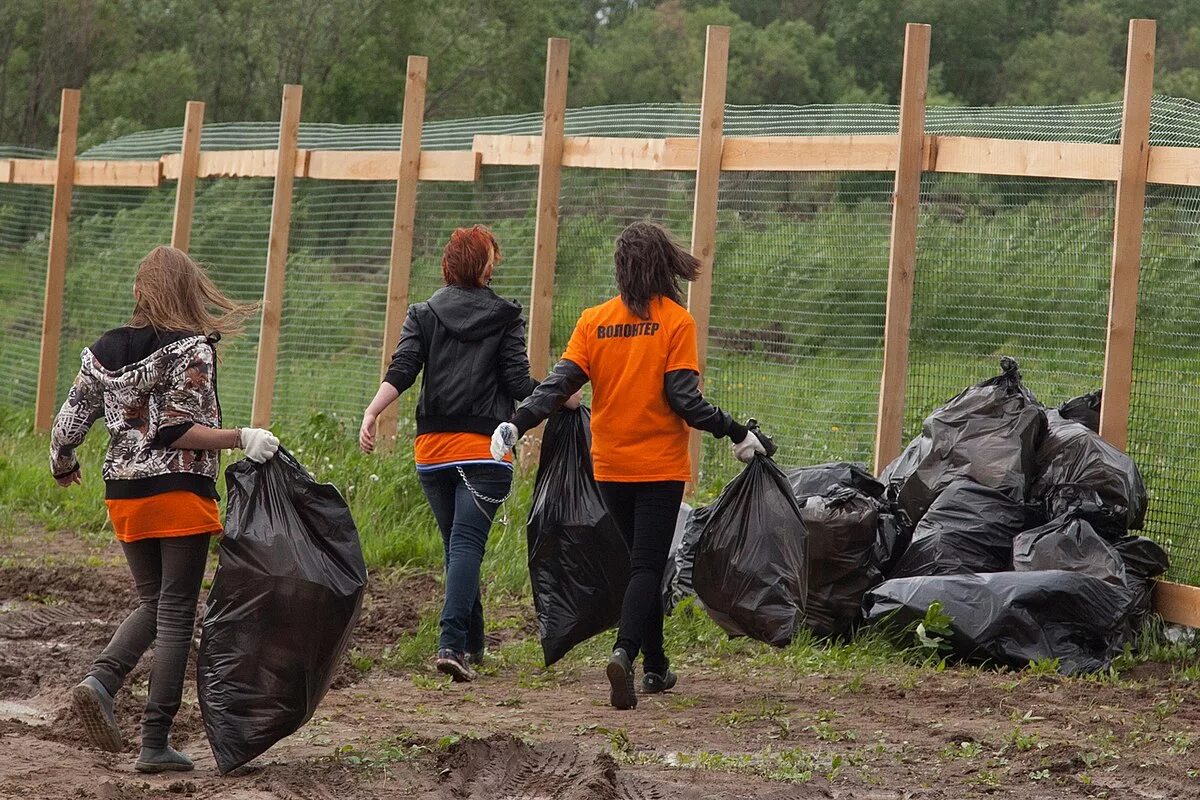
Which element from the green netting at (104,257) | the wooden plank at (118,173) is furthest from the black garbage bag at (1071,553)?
the green netting at (104,257)

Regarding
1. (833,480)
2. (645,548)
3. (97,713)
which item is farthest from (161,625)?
(833,480)

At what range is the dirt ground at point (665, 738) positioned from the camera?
14.0ft

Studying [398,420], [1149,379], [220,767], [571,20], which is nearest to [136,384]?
[220,767]

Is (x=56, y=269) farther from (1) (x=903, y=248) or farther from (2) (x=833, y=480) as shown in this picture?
(2) (x=833, y=480)

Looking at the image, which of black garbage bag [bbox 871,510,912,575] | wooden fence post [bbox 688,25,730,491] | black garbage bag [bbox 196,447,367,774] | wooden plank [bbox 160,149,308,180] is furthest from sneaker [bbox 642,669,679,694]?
wooden plank [bbox 160,149,308,180]

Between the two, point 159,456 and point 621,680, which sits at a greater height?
point 159,456

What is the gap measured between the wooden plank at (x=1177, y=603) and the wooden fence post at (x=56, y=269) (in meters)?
8.86

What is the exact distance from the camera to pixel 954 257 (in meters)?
7.32

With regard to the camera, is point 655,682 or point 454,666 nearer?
point 655,682

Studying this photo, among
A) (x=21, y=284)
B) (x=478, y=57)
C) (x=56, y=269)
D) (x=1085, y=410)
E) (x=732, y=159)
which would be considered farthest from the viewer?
(x=478, y=57)

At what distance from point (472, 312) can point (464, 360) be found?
0.60ft

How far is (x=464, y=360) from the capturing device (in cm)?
580

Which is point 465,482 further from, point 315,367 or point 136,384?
point 315,367

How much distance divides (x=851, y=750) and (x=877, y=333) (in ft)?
11.3
